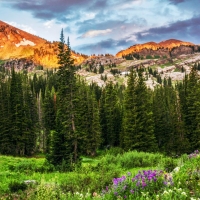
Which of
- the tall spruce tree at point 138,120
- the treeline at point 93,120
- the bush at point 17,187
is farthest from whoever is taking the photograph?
the tall spruce tree at point 138,120

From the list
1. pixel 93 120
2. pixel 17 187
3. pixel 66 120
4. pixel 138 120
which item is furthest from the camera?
pixel 93 120

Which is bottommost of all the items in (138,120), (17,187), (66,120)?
(17,187)

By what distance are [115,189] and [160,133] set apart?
205 ft

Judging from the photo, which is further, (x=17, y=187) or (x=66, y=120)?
(x=66, y=120)

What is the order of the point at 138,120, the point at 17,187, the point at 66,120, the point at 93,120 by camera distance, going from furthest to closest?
1. the point at 93,120
2. the point at 138,120
3. the point at 66,120
4. the point at 17,187

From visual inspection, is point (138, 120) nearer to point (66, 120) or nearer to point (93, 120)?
point (93, 120)

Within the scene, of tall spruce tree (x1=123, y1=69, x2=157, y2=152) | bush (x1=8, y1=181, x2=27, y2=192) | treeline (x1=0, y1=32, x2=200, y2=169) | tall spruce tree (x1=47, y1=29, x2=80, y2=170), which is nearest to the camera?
bush (x1=8, y1=181, x2=27, y2=192)

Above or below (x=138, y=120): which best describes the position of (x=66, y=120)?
above

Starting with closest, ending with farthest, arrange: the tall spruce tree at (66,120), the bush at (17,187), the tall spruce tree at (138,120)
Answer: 1. the bush at (17,187)
2. the tall spruce tree at (66,120)
3. the tall spruce tree at (138,120)

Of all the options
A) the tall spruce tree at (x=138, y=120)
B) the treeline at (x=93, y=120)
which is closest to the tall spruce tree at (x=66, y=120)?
A: the treeline at (x=93, y=120)

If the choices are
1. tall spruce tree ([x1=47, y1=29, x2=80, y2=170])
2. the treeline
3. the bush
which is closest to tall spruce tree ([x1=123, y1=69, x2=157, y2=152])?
the treeline

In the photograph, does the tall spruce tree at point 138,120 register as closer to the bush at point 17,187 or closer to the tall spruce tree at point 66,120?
the tall spruce tree at point 66,120

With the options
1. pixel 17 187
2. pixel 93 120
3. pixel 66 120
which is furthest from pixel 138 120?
pixel 17 187

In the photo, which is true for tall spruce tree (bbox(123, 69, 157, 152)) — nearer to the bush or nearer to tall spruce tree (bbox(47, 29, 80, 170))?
tall spruce tree (bbox(47, 29, 80, 170))
